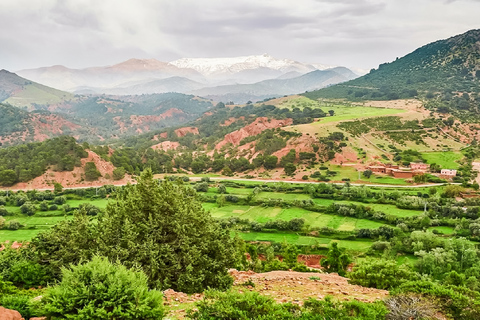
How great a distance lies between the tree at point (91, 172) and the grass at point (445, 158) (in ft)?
227

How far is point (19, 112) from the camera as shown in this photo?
518ft

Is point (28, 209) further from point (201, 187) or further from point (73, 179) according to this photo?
point (201, 187)

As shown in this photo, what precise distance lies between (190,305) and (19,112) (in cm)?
17498

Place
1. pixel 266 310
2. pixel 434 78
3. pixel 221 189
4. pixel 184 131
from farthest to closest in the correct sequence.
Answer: pixel 184 131 < pixel 434 78 < pixel 221 189 < pixel 266 310

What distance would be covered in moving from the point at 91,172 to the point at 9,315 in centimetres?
6712

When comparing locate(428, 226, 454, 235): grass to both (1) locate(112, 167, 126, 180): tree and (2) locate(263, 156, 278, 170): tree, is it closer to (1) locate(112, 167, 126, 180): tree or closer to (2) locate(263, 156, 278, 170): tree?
(2) locate(263, 156, 278, 170): tree

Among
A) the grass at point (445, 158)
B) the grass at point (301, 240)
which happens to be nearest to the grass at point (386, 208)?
the grass at point (301, 240)

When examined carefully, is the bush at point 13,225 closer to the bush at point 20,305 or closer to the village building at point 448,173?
the bush at point 20,305

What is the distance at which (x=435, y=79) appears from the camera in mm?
143625

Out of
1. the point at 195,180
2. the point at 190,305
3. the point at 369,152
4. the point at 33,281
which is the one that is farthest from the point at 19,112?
the point at 190,305

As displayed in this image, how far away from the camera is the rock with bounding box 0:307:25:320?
1106cm

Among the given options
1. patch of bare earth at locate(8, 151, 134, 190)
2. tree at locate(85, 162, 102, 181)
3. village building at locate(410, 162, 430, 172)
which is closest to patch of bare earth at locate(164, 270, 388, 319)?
patch of bare earth at locate(8, 151, 134, 190)

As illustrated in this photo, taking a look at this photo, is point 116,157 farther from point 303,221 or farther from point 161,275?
point 161,275

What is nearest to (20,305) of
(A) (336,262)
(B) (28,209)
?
(A) (336,262)
